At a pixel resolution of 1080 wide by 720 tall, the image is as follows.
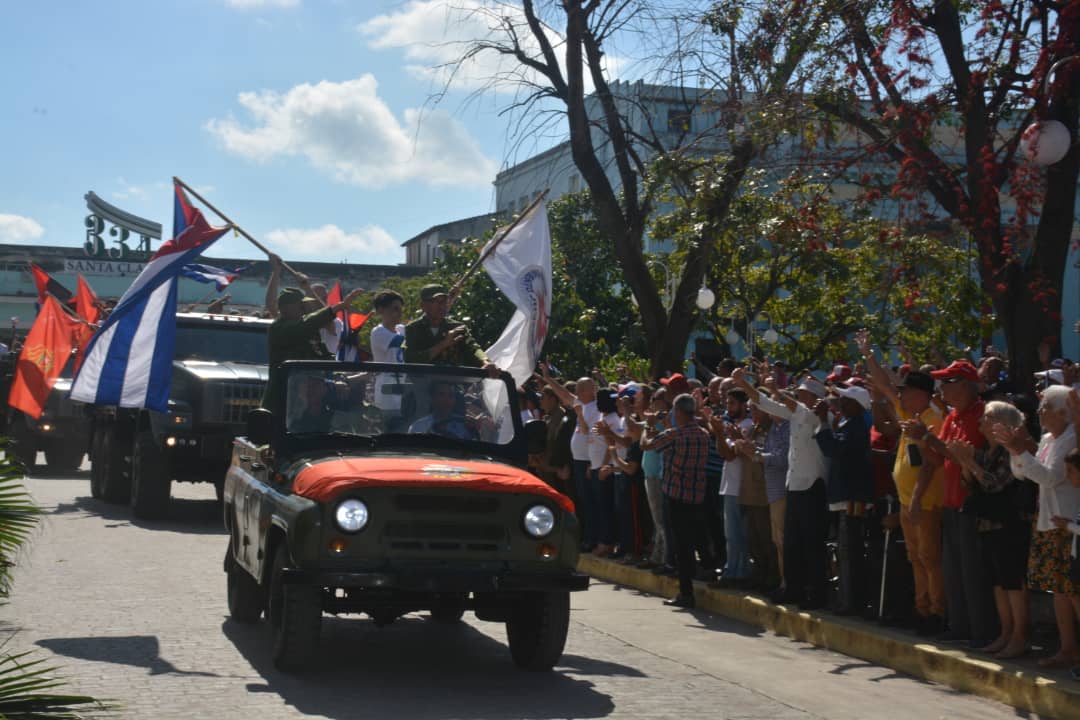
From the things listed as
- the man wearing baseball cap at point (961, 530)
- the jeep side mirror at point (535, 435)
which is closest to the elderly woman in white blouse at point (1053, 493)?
the man wearing baseball cap at point (961, 530)

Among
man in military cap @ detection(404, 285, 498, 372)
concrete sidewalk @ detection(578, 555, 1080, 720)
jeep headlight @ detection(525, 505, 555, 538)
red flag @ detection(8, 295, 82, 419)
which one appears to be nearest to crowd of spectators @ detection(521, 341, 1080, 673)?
concrete sidewalk @ detection(578, 555, 1080, 720)

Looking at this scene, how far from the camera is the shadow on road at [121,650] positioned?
8.74m

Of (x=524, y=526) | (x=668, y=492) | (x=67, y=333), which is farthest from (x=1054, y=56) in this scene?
(x=67, y=333)

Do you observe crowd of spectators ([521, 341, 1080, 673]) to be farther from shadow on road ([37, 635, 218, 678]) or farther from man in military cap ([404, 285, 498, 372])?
shadow on road ([37, 635, 218, 678])

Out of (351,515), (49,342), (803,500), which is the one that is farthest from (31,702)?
(49,342)

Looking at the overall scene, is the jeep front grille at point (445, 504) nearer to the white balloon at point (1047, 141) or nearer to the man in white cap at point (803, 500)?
the man in white cap at point (803, 500)

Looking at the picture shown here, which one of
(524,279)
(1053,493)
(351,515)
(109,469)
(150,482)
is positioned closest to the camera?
(351,515)

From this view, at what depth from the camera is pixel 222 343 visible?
19547 millimetres

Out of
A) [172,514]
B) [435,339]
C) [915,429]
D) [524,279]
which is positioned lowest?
[172,514]

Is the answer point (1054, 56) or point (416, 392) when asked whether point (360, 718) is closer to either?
point (416, 392)

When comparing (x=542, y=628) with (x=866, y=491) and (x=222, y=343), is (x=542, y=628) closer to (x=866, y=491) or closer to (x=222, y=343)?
(x=866, y=491)

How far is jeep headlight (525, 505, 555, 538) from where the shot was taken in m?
8.51

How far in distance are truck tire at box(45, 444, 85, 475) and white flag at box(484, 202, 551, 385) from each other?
591 inches

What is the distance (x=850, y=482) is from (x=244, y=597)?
4.67 metres
